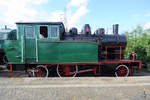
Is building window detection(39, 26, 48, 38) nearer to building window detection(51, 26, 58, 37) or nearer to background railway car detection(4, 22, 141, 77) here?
background railway car detection(4, 22, 141, 77)

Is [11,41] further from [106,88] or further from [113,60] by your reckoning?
[113,60]

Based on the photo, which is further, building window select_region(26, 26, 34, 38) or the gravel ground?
building window select_region(26, 26, 34, 38)

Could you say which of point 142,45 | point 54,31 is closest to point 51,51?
point 54,31

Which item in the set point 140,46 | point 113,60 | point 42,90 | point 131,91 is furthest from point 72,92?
point 140,46

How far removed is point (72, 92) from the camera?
3.32 metres

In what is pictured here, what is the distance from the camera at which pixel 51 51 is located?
5488 millimetres

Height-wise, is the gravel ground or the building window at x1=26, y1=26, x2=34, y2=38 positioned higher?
the building window at x1=26, y1=26, x2=34, y2=38

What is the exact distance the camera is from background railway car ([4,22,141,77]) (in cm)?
→ 541

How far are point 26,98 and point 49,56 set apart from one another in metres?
2.72

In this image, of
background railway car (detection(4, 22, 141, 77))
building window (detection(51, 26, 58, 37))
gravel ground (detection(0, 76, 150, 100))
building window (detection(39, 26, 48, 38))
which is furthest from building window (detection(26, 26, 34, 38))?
gravel ground (detection(0, 76, 150, 100))

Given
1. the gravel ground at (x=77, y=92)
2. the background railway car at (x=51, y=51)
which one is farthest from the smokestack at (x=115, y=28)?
the gravel ground at (x=77, y=92)

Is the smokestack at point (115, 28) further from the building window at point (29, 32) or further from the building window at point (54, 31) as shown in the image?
the building window at point (29, 32)

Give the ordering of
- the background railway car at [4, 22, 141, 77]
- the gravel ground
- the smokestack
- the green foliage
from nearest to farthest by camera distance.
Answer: the gravel ground → the background railway car at [4, 22, 141, 77] → the smokestack → the green foliage

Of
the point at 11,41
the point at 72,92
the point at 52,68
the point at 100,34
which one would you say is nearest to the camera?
the point at 72,92
